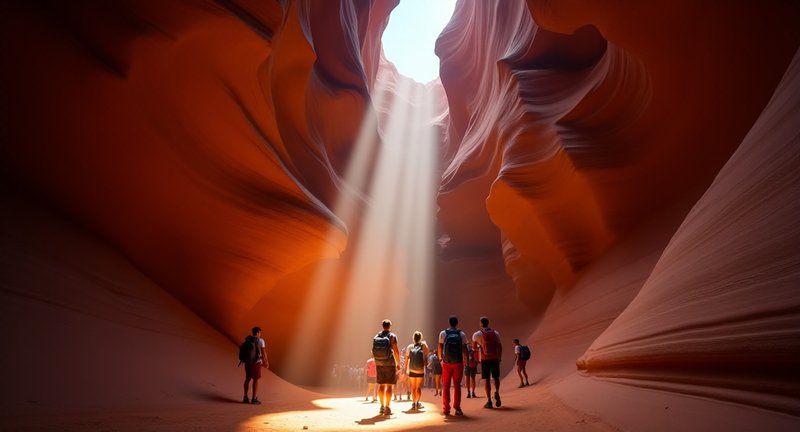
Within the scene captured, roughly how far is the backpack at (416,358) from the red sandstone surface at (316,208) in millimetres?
708

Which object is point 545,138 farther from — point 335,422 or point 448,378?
point 335,422

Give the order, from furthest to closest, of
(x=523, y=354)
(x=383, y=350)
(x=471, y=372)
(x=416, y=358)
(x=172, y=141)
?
(x=523, y=354) < (x=471, y=372) < (x=172, y=141) < (x=416, y=358) < (x=383, y=350)

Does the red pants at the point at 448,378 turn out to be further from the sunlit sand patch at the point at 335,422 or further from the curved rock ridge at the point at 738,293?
the curved rock ridge at the point at 738,293

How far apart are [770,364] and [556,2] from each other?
8722 mm

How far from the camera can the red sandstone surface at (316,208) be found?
3.16 m

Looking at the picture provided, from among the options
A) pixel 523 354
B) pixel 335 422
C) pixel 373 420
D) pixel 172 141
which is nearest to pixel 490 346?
pixel 373 420

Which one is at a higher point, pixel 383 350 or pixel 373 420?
pixel 383 350

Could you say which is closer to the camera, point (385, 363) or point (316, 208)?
point (385, 363)

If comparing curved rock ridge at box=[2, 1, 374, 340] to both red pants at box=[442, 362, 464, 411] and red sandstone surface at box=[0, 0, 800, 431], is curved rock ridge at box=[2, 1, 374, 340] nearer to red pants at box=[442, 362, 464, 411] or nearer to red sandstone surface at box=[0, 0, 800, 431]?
red sandstone surface at box=[0, 0, 800, 431]

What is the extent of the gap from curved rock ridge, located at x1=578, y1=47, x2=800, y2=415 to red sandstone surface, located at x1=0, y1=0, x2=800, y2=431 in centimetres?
2

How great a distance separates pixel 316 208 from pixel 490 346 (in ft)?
18.7

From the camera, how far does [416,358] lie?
6.18m

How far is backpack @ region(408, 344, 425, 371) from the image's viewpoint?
6.16m

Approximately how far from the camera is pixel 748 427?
219cm
